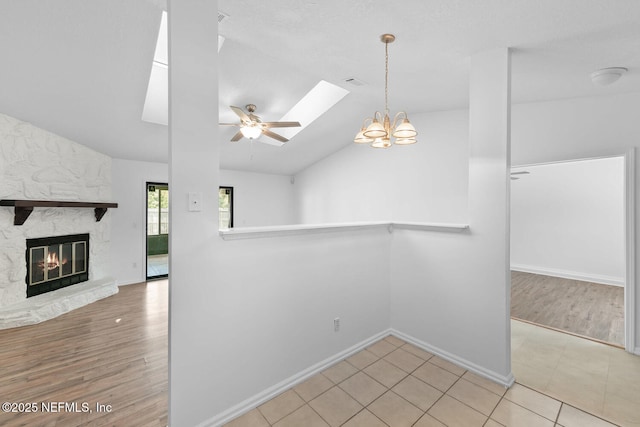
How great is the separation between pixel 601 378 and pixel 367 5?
3.47 m

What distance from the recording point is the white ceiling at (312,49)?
1.83 metres

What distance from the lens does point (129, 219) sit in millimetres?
5164

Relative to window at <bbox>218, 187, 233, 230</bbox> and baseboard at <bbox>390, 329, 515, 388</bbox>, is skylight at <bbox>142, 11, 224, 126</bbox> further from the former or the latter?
baseboard at <bbox>390, 329, 515, 388</bbox>

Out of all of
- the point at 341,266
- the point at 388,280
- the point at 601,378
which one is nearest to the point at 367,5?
the point at 341,266

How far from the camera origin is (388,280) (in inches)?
116

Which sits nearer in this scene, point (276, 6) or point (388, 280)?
point (276, 6)

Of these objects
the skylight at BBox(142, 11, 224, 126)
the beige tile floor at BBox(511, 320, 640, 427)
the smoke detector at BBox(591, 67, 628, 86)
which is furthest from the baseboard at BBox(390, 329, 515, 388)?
the skylight at BBox(142, 11, 224, 126)

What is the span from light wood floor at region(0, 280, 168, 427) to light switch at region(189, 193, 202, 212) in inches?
58.7

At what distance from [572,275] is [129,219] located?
8.80 metres

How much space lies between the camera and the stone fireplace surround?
11.0ft

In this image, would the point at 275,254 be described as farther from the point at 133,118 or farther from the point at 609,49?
the point at 133,118

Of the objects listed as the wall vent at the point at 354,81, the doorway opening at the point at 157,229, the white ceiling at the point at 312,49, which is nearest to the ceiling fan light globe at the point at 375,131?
the white ceiling at the point at 312,49

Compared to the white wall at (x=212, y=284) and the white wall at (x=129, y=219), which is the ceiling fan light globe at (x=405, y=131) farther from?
the white wall at (x=129, y=219)

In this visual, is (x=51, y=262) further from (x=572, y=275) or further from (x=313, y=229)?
(x=572, y=275)
